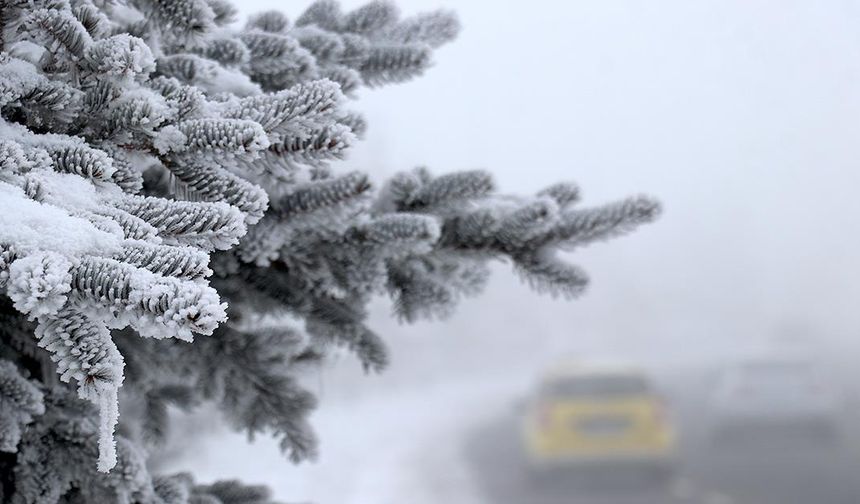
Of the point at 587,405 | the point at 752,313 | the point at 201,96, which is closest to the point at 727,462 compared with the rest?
the point at 587,405

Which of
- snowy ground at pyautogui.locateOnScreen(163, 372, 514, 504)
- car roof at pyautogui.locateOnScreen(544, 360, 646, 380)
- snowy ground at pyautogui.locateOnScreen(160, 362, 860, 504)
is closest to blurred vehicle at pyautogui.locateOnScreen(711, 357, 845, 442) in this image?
snowy ground at pyautogui.locateOnScreen(160, 362, 860, 504)

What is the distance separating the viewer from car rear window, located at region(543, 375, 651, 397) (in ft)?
41.3

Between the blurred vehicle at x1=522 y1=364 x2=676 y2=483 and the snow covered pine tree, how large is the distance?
34.0 feet

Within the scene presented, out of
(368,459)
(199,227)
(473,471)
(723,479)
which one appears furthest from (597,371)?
(199,227)

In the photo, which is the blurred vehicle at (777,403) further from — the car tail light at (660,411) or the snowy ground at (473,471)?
the car tail light at (660,411)

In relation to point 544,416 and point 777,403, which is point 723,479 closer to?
point 544,416

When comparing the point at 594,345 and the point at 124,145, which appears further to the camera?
the point at 594,345

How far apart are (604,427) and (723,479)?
1787 millimetres

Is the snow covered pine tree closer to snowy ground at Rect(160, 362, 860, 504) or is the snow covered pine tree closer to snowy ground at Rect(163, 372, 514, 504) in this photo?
snowy ground at Rect(163, 372, 514, 504)

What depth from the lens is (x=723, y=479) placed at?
12.7 m

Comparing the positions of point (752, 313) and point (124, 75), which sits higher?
point (752, 313)

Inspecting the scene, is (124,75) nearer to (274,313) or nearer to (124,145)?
(124,145)

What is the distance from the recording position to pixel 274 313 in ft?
7.33

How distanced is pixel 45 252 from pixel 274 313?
1.17m
